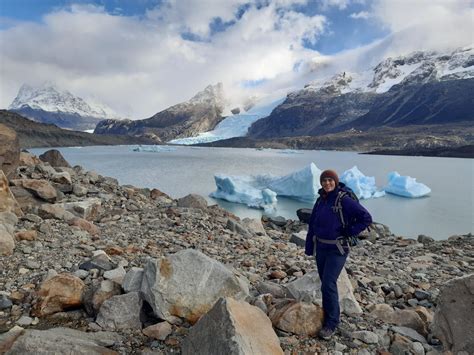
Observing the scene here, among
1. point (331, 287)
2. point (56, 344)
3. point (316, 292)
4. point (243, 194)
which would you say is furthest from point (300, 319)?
point (243, 194)

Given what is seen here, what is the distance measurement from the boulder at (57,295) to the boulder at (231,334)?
1.42 m

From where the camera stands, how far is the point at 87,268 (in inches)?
179


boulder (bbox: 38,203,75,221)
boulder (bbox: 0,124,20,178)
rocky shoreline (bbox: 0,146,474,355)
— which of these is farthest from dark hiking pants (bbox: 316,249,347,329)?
boulder (bbox: 0,124,20,178)

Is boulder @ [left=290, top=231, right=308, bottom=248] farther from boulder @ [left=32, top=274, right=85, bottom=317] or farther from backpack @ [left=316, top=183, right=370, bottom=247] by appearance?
boulder @ [left=32, top=274, right=85, bottom=317]

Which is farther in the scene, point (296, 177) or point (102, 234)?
point (296, 177)

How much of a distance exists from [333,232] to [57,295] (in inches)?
108

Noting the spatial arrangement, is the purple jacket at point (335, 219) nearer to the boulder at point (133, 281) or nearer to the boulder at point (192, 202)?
the boulder at point (133, 281)

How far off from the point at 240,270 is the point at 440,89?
193660 millimetres

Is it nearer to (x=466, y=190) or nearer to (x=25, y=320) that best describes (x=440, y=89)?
(x=466, y=190)

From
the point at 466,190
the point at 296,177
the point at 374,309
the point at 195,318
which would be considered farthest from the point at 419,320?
the point at 466,190

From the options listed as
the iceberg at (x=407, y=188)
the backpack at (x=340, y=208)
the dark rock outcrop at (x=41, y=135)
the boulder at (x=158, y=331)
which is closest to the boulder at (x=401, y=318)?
the backpack at (x=340, y=208)

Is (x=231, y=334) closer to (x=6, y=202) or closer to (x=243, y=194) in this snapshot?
(x=6, y=202)

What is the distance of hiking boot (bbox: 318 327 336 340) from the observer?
11.2 feet

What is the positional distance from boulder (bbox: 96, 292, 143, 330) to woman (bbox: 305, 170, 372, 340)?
170 centimetres
